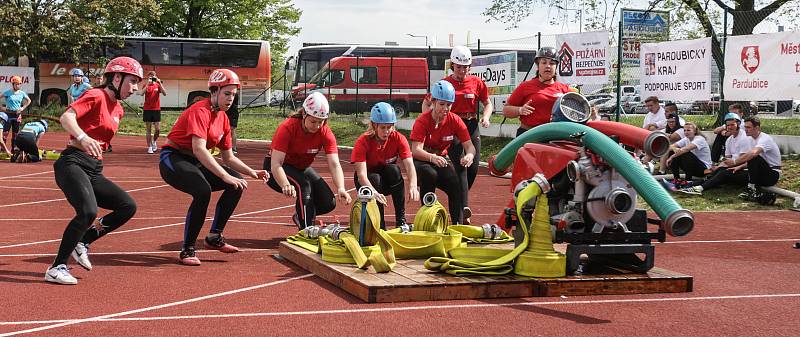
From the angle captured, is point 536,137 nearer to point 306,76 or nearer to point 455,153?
point 455,153

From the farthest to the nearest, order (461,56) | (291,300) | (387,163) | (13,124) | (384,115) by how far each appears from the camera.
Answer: (13,124) < (461,56) < (387,163) < (384,115) < (291,300)

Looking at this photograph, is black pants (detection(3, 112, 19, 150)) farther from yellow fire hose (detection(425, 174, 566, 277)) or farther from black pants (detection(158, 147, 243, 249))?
yellow fire hose (detection(425, 174, 566, 277))

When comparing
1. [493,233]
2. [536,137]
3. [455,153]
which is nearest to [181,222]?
[455,153]

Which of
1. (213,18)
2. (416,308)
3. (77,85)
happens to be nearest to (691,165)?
(416,308)

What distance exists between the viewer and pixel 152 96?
77.3ft

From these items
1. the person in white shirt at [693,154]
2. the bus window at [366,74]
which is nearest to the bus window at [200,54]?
the bus window at [366,74]

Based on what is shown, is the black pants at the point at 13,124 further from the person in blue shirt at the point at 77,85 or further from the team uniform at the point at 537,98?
the team uniform at the point at 537,98

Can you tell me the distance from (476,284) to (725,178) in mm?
9556

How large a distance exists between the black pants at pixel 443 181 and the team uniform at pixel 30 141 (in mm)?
12471

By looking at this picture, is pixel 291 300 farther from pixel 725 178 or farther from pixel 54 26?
pixel 54 26

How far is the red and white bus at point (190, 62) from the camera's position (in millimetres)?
43656

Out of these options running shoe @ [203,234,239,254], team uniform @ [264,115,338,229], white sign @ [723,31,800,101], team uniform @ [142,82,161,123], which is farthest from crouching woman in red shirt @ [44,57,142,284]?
team uniform @ [142,82,161,123]

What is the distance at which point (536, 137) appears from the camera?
8398mm

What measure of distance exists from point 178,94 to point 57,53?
5.60 metres
